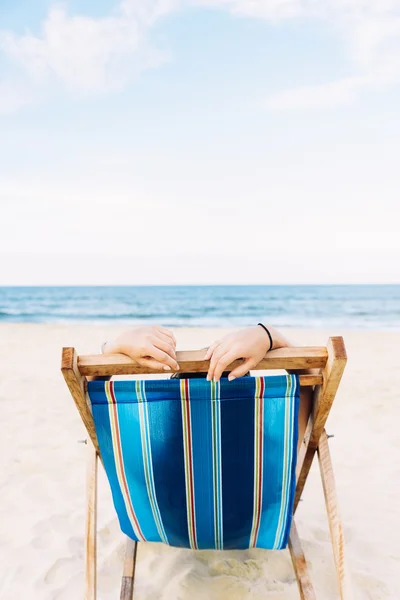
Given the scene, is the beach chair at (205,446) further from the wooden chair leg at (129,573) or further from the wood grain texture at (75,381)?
the wooden chair leg at (129,573)

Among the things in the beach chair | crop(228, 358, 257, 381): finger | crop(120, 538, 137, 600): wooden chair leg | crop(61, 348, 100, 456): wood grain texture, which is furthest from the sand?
crop(228, 358, 257, 381): finger

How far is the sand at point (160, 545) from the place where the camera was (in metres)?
1.92

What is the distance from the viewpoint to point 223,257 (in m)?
49.8

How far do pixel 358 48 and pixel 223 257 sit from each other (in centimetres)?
3640

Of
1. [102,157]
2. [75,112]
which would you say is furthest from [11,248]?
[75,112]

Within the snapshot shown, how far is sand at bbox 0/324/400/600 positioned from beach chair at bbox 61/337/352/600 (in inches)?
13.7

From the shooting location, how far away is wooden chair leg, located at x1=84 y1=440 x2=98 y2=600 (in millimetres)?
1465

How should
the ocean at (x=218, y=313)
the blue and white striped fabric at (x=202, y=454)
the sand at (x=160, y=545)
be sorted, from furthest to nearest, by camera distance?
the ocean at (x=218, y=313), the sand at (x=160, y=545), the blue and white striped fabric at (x=202, y=454)

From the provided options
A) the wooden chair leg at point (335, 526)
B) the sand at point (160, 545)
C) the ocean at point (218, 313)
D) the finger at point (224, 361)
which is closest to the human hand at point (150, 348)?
the finger at point (224, 361)

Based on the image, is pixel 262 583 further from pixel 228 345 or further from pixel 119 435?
pixel 228 345

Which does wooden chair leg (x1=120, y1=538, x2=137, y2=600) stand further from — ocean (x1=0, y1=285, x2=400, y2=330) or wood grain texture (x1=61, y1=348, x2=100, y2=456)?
ocean (x1=0, y1=285, x2=400, y2=330)

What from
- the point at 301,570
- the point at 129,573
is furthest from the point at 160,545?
the point at 301,570

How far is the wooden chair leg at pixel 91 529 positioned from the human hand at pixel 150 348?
0.52 metres

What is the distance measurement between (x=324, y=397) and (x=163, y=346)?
45 cm
